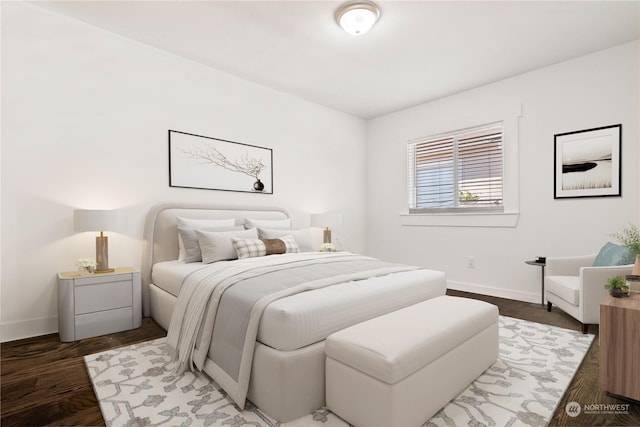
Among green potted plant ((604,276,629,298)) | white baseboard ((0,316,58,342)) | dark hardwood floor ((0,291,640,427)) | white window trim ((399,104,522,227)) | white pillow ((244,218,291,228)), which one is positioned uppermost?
white window trim ((399,104,522,227))

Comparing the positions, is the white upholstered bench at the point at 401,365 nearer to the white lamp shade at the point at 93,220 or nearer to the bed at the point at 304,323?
the bed at the point at 304,323

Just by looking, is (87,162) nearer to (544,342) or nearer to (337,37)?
(337,37)

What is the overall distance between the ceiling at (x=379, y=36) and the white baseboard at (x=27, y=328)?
2693 mm

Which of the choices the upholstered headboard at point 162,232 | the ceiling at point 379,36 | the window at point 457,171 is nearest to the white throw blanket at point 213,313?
the upholstered headboard at point 162,232

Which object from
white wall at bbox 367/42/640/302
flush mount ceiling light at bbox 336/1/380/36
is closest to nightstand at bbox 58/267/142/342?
flush mount ceiling light at bbox 336/1/380/36

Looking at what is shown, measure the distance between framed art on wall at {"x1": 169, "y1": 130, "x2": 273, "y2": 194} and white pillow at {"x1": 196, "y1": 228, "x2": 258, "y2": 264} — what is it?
85cm

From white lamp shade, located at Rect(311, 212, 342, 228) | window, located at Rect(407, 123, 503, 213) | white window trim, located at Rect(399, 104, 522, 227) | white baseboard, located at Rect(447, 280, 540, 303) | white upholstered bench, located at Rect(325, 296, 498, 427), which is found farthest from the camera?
white lamp shade, located at Rect(311, 212, 342, 228)

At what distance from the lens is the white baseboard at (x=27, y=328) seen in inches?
106

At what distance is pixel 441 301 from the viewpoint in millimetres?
2254

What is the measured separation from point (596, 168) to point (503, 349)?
7.80ft

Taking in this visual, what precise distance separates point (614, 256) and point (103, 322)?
4.52 m

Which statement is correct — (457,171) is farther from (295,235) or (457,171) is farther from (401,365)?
(401,365)

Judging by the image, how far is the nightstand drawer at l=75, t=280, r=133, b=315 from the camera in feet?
8.87

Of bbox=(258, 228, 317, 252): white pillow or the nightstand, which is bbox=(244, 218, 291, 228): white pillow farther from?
the nightstand
